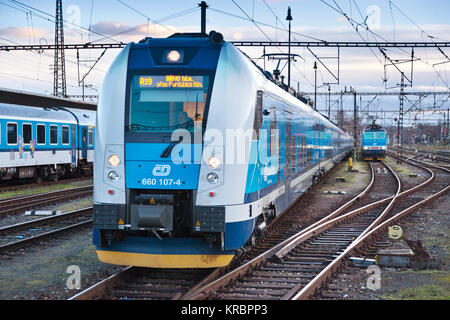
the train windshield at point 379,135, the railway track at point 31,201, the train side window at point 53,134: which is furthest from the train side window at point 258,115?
the train windshield at point 379,135

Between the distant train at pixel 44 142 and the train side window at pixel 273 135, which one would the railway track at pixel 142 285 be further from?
the distant train at pixel 44 142

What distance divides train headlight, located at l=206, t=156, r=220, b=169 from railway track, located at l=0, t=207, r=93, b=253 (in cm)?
457

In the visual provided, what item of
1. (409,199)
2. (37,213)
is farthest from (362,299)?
(409,199)

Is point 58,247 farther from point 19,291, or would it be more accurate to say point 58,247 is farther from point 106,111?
point 106,111

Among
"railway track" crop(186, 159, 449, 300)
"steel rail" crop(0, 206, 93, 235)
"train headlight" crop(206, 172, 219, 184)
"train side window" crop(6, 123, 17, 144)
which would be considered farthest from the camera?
"train side window" crop(6, 123, 17, 144)

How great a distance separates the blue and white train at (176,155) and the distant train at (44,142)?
1462 centimetres

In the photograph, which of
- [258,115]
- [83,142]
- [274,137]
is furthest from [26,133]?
[258,115]

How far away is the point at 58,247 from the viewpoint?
10359 millimetres

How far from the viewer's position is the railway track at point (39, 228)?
10.4 meters

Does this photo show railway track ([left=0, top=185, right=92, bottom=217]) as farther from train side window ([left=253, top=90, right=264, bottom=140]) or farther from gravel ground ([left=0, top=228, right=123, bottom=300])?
train side window ([left=253, top=90, right=264, bottom=140])

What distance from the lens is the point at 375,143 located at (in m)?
48.5

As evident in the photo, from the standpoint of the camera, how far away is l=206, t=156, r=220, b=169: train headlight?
24.7 ft

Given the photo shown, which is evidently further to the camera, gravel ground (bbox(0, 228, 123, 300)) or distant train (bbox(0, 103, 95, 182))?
distant train (bbox(0, 103, 95, 182))

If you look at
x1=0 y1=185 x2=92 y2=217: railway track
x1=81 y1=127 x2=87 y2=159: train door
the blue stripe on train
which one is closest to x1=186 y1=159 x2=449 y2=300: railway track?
the blue stripe on train
